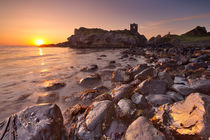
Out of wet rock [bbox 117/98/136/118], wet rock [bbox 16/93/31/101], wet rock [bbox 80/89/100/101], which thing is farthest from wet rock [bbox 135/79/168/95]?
wet rock [bbox 16/93/31/101]

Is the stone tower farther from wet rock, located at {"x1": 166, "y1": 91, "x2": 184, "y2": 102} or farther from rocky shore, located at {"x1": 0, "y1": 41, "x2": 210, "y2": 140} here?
rocky shore, located at {"x1": 0, "y1": 41, "x2": 210, "y2": 140}

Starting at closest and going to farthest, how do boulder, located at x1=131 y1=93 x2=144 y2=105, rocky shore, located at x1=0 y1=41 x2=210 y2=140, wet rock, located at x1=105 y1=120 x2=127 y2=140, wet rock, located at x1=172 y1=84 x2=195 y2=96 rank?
rocky shore, located at x1=0 y1=41 x2=210 y2=140 < wet rock, located at x1=105 y1=120 x2=127 y2=140 < boulder, located at x1=131 y1=93 x2=144 y2=105 < wet rock, located at x1=172 y1=84 x2=195 y2=96

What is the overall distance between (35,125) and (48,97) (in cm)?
234

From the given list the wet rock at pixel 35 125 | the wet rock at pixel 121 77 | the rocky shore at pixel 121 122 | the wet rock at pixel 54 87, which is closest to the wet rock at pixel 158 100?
the rocky shore at pixel 121 122

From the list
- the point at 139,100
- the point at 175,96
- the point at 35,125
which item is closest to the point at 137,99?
the point at 139,100

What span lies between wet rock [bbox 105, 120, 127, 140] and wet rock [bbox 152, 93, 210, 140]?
66cm

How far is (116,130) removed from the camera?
180cm

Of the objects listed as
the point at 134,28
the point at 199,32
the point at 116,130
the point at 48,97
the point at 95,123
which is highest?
the point at 134,28

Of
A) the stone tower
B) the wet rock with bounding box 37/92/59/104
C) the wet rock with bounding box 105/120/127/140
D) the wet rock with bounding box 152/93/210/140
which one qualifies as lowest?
the wet rock with bounding box 37/92/59/104

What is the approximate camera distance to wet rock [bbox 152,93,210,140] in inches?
53.4

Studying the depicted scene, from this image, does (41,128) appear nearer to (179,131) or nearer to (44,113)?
(44,113)

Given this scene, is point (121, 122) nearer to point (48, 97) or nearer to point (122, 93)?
point (122, 93)

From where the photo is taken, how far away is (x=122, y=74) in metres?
4.90

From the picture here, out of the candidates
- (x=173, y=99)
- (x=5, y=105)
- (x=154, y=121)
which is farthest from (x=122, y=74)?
(x=5, y=105)
